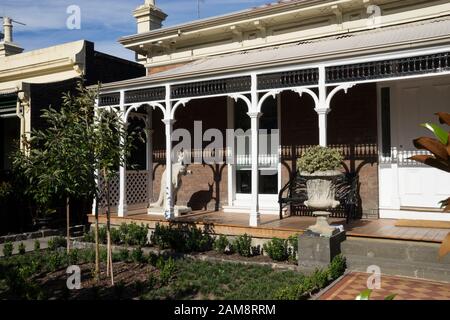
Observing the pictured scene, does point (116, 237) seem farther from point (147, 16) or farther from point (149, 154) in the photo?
point (147, 16)

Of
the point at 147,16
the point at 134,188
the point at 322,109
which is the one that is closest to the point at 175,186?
the point at 134,188

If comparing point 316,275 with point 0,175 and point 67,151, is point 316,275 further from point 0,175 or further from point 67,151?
point 0,175

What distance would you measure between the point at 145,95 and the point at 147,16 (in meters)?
5.06

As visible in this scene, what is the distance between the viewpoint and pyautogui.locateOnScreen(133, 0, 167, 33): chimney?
1484 centimetres

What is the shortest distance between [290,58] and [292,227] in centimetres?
331

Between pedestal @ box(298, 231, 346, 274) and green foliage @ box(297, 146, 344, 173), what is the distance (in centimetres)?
111

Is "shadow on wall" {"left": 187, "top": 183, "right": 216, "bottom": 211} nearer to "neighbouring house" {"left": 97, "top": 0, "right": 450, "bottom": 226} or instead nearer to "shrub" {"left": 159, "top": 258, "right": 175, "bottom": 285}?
"neighbouring house" {"left": 97, "top": 0, "right": 450, "bottom": 226}

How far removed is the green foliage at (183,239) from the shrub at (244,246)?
0.74 m

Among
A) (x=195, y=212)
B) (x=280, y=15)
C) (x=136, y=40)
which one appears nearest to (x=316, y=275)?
(x=195, y=212)

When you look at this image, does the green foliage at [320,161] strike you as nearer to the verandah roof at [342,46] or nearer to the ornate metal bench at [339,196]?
the ornate metal bench at [339,196]

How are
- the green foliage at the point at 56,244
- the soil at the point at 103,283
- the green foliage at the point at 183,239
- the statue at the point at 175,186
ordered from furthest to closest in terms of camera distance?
1. the statue at the point at 175,186
2. the green foliage at the point at 56,244
3. the green foliage at the point at 183,239
4. the soil at the point at 103,283

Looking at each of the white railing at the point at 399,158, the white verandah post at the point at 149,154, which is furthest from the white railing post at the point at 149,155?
the white railing at the point at 399,158

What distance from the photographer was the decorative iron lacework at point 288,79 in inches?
337
